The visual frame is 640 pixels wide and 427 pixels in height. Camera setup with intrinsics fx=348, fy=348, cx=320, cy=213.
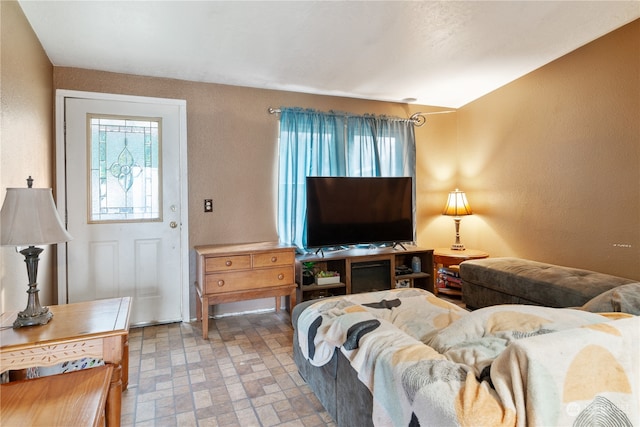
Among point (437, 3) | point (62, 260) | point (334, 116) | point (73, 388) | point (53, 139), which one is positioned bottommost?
point (73, 388)

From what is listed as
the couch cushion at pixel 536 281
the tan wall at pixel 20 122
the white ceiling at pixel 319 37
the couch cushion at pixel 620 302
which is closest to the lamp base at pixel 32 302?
the tan wall at pixel 20 122

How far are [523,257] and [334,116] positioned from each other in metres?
2.54

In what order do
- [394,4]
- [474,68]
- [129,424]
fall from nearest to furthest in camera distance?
[129,424] < [394,4] < [474,68]

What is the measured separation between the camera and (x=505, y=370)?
38.9 inches

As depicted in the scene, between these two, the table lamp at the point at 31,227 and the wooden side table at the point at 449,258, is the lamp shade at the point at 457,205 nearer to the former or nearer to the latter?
the wooden side table at the point at 449,258

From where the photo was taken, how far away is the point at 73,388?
1.31 meters

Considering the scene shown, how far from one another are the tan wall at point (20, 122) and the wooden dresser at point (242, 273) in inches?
46.2

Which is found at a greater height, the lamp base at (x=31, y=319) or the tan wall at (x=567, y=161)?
the tan wall at (x=567, y=161)

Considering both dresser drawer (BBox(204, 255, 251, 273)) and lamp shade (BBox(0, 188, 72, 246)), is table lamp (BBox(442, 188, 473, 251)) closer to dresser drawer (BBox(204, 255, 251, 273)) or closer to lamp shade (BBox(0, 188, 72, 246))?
dresser drawer (BBox(204, 255, 251, 273))

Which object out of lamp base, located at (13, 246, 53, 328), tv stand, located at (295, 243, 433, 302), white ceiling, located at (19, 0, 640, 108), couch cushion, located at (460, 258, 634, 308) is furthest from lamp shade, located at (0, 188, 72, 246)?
couch cushion, located at (460, 258, 634, 308)

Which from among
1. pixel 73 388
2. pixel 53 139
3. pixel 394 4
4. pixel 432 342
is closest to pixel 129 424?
pixel 73 388

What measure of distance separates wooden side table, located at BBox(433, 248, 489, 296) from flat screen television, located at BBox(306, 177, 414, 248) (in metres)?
0.43

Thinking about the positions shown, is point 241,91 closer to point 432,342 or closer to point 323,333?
point 323,333

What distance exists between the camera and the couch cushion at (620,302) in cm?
166
